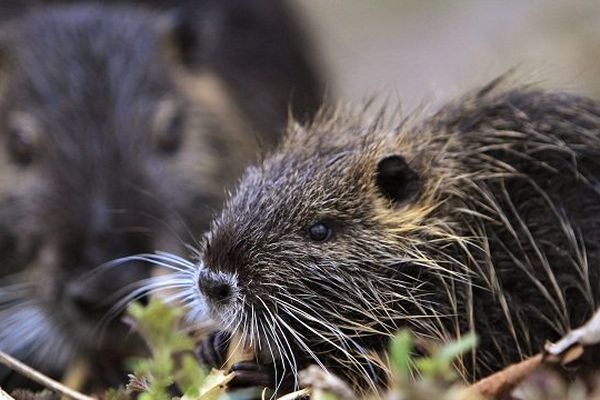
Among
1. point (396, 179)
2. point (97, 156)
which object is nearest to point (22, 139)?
point (97, 156)

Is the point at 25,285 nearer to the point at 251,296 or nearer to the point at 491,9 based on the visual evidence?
the point at 251,296

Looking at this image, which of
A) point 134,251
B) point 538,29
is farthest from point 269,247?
point 538,29

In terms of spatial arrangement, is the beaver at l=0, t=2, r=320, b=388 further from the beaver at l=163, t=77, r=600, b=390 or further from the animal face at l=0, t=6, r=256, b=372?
the beaver at l=163, t=77, r=600, b=390

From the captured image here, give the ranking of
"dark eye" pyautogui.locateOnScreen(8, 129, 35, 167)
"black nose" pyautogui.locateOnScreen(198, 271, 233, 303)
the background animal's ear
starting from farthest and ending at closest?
"dark eye" pyautogui.locateOnScreen(8, 129, 35, 167)
the background animal's ear
"black nose" pyautogui.locateOnScreen(198, 271, 233, 303)

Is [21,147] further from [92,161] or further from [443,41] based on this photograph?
[443,41]

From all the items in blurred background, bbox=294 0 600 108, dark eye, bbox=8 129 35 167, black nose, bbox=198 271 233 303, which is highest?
dark eye, bbox=8 129 35 167

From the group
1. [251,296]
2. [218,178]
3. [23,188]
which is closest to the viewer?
[251,296]

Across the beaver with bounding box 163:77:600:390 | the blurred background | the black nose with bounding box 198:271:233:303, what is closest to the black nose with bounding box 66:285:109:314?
the beaver with bounding box 163:77:600:390
